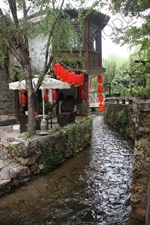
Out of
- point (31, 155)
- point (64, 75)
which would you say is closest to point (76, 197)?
point (31, 155)

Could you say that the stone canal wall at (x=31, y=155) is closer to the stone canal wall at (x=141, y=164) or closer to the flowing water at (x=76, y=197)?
the flowing water at (x=76, y=197)

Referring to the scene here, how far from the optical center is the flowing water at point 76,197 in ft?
16.2

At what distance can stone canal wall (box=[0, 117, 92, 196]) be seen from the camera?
6473 millimetres

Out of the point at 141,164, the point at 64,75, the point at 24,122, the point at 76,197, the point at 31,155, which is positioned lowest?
the point at 76,197

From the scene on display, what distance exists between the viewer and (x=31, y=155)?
7137 mm

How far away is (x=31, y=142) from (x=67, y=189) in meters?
2.01

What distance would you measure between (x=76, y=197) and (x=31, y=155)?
2185mm

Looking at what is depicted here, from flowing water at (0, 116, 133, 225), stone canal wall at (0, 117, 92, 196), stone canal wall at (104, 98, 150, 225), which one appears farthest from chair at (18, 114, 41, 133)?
stone canal wall at (104, 98, 150, 225)

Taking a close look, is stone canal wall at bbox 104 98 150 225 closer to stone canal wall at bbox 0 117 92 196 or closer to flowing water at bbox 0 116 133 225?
flowing water at bbox 0 116 133 225

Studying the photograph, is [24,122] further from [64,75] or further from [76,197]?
[76,197]

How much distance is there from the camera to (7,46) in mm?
7883

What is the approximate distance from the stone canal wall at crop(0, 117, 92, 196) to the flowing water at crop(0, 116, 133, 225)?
29cm

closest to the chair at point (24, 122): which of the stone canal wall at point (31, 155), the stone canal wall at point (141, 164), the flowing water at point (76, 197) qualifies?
the stone canal wall at point (31, 155)

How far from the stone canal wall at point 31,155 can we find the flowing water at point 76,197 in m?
0.29
